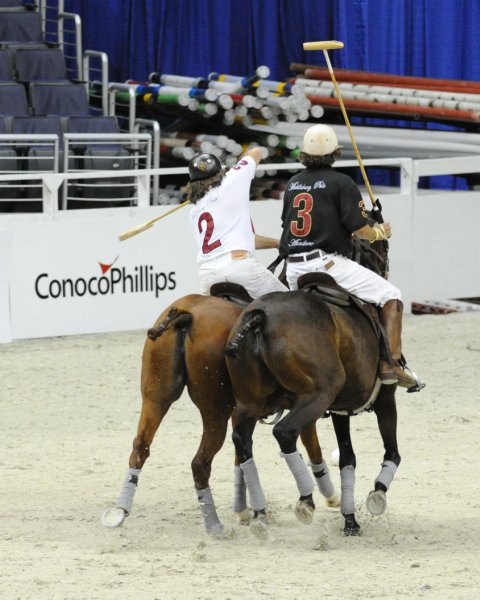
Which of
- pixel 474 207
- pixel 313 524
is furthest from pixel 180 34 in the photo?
pixel 313 524

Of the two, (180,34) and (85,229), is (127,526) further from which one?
(180,34)

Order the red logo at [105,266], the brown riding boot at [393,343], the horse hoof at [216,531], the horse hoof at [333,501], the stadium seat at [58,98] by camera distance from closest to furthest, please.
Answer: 1. the horse hoof at [216,531]
2. the brown riding boot at [393,343]
3. the horse hoof at [333,501]
4. the red logo at [105,266]
5. the stadium seat at [58,98]

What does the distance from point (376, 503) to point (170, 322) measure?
1.47 meters

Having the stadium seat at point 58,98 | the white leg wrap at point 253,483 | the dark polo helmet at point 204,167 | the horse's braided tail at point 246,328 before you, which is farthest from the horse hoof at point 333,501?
the stadium seat at point 58,98

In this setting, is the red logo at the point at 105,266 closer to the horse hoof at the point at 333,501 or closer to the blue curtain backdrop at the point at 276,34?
the blue curtain backdrop at the point at 276,34

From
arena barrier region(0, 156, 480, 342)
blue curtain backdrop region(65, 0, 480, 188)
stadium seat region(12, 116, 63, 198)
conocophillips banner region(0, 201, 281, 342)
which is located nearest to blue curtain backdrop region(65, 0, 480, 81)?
blue curtain backdrop region(65, 0, 480, 188)

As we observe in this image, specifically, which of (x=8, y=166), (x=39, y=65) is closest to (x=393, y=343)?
(x=8, y=166)

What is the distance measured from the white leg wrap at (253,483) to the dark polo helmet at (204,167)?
5.44 ft

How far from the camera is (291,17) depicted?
54.1 feet

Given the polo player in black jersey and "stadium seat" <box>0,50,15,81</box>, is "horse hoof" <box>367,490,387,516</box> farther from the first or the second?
"stadium seat" <box>0,50,15,81</box>

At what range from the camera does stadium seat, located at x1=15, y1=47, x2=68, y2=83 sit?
15.8 m

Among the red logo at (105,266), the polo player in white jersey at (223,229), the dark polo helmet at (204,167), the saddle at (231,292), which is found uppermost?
the dark polo helmet at (204,167)

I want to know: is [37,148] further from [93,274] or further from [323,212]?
[323,212]

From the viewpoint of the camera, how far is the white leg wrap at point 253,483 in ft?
22.3
